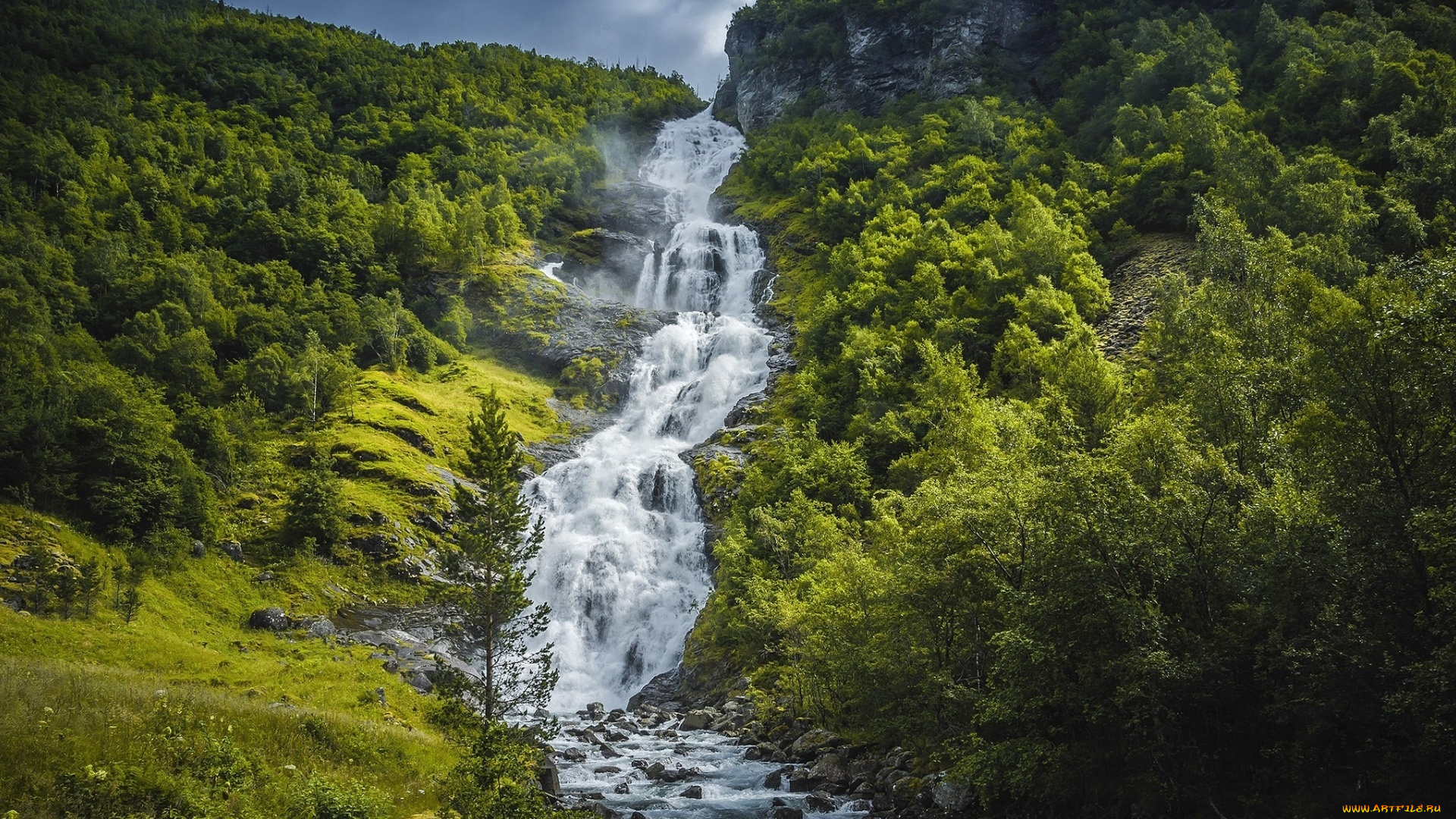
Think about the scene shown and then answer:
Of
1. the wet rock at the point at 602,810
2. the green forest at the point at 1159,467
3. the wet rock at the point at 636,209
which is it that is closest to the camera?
the green forest at the point at 1159,467

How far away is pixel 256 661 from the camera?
118ft

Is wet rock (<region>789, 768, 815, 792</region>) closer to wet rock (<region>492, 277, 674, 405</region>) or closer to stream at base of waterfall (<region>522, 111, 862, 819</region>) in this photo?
stream at base of waterfall (<region>522, 111, 862, 819</region>)

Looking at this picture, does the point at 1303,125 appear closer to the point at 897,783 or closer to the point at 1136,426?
the point at 1136,426

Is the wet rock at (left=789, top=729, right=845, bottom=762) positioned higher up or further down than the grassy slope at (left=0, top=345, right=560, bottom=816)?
further down

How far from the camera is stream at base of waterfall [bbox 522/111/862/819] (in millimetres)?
30844

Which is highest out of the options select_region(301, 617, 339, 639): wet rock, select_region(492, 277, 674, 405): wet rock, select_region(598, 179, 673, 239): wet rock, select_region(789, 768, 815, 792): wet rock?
select_region(598, 179, 673, 239): wet rock

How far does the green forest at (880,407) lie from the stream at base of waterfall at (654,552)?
4525 millimetres

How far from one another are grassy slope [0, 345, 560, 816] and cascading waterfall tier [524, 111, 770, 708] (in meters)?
10.9

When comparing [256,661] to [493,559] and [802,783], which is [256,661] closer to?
[493,559]

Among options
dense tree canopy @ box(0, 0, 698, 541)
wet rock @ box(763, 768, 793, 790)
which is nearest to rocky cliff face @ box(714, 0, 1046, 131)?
dense tree canopy @ box(0, 0, 698, 541)

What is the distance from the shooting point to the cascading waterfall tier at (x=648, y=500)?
177ft

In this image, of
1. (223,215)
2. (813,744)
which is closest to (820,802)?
(813,744)

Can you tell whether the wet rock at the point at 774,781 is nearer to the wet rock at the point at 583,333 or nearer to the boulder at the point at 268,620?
the boulder at the point at 268,620

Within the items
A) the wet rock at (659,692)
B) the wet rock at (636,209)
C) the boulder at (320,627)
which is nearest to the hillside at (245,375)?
the boulder at (320,627)
